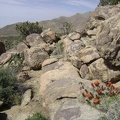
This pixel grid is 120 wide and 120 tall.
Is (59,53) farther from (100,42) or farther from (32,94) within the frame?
(100,42)

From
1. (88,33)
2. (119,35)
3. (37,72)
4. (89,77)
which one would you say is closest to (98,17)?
(88,33)

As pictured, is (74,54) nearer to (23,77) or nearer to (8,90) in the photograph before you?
(23,77)

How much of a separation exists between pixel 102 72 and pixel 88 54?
1.68 m

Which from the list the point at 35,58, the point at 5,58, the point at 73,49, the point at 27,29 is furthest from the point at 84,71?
the point at 27,29

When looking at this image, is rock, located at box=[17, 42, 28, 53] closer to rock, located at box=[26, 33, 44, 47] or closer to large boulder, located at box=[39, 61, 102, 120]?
rock, located at box=[26, 33, 44, 47]

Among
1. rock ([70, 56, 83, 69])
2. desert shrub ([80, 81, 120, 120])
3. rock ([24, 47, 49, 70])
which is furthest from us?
rock ([24, 47, 49, 70])

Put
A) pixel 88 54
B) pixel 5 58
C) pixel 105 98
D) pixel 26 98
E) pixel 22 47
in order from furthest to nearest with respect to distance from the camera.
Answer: pixel 22 47, pixel 5 58, pixel 88 54, pixel 26 98, pixel 105 98

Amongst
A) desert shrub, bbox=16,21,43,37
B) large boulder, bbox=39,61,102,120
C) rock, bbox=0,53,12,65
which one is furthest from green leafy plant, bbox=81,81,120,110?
desert shrub, bbox=16,21,43,37

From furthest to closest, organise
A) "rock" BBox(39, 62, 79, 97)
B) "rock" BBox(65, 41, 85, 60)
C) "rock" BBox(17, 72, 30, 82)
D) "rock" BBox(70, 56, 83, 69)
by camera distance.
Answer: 1. "rock" BBox(17, 72, 30, 82)
2. "rock" BBox(65, 41, 85, 60)
3. "rock" BBox(70, 56, 83, 69)
4. "rock" BBox(39, 62, 79, 97)

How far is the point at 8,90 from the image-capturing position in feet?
41.0

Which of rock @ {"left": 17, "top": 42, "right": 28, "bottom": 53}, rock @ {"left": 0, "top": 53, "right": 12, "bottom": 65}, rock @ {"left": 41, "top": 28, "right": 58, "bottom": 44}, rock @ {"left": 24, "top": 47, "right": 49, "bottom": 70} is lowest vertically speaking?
rock @ {"left": 0, "top": 53, "right": 12, "bottom": 65}

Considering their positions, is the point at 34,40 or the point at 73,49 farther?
the point at 34,40

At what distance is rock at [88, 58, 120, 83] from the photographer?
37.1 feet

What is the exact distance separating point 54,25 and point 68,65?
123 metres
